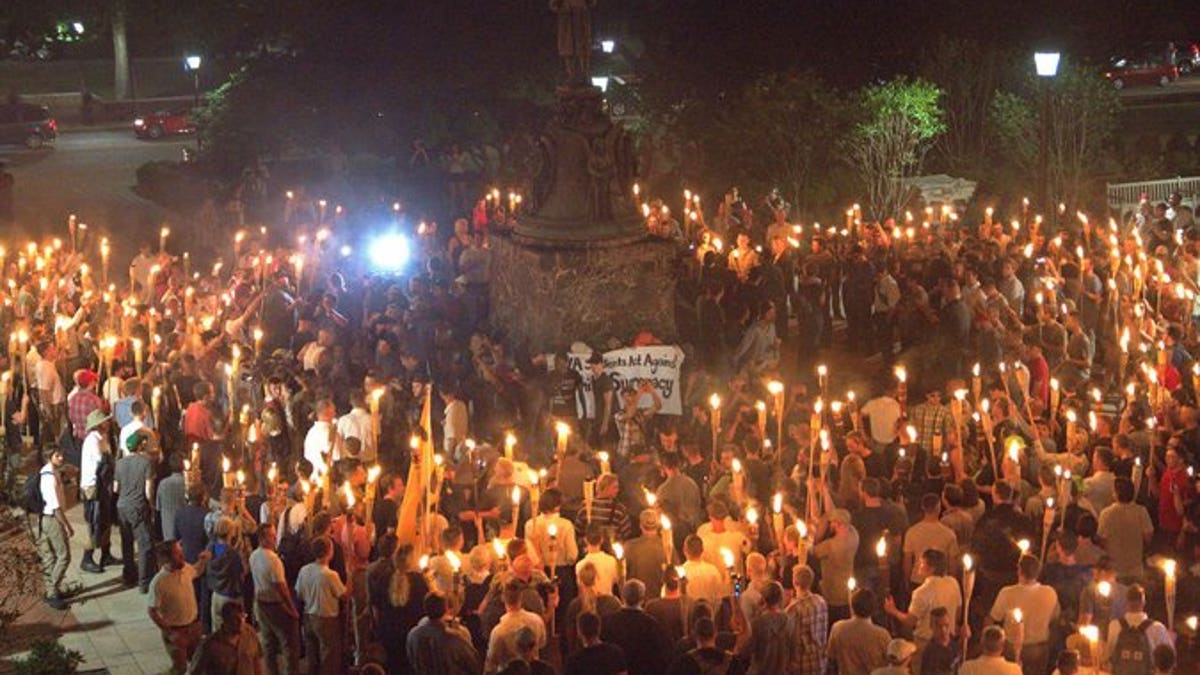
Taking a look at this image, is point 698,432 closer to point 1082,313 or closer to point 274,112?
point 1082,313

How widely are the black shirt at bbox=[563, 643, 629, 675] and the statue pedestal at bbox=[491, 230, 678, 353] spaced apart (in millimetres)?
9656

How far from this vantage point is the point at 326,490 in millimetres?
14461

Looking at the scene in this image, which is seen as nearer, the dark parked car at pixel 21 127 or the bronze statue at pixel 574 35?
the bronze statue at pixel 574 35

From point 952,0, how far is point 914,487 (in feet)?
75.1

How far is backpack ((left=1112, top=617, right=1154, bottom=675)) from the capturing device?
11773mm

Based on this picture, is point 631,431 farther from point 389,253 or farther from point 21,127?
point 21,127

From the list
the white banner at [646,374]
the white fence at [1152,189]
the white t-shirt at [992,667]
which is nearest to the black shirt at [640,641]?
the white t-shirt at [992,667]

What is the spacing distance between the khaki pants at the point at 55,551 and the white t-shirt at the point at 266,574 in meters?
2.83

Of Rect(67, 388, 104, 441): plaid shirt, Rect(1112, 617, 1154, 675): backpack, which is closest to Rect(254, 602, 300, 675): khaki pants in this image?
Rect(67, 388, 104, 441): plaid shirt

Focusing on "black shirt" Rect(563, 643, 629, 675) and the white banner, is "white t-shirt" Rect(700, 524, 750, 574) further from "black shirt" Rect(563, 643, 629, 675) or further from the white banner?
the white banner

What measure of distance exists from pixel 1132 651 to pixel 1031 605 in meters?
0.75

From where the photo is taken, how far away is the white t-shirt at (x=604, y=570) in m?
13.0

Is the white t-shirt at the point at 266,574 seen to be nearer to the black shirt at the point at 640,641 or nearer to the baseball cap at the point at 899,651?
the black shirt at the point at 640,641

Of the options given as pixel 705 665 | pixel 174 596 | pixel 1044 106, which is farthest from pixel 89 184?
pixel 705 665
